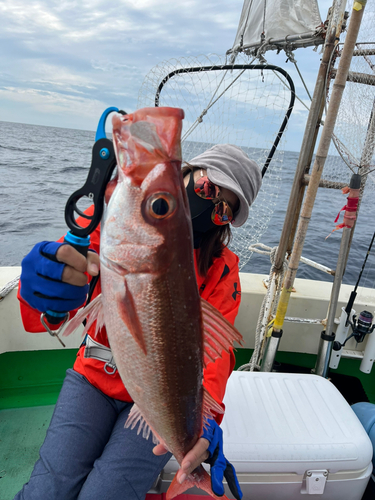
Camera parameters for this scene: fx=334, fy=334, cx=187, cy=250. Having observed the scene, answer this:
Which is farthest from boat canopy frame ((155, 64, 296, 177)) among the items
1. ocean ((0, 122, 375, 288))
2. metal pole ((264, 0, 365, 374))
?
metal pole ((264, 0, 365, 374))

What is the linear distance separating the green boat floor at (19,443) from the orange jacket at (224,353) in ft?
4.44

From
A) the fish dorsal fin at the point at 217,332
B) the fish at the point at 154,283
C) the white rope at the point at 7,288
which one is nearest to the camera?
the fish at the point at 154,283

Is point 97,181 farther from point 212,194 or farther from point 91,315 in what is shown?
point 212,194

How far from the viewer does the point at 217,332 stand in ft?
4.26

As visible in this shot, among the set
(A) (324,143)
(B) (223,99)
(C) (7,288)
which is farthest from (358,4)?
(C) (7,288)

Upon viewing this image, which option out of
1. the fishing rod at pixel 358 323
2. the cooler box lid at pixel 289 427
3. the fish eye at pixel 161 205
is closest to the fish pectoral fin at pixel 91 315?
the fish eye at pixel 161 205

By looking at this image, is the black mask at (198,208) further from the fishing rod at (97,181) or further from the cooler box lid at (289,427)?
the cooler box lid at (289,427)

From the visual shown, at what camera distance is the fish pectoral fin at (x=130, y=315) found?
104 centimetres

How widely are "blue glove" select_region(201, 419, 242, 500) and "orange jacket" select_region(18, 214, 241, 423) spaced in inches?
11.5

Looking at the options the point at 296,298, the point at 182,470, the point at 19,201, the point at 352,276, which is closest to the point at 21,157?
the point at 19,201

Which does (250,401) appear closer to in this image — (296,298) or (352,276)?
(296,298)

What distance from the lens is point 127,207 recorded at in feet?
3.16

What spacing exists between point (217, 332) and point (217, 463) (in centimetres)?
81

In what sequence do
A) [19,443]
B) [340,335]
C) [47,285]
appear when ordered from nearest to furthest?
1. [47,285]
2. [19,443]
3. [340,335]
